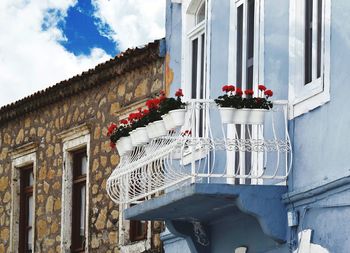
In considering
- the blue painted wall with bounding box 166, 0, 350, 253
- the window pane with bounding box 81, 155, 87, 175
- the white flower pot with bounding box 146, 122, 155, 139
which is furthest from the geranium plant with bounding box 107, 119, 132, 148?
the window pane with bounding box 81, 155, 87, 175

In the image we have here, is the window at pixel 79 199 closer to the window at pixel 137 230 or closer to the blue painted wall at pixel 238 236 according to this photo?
the window at pixel 137 230

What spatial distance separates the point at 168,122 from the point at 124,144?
4.45 ft

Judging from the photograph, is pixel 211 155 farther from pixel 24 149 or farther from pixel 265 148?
pixel 24 149

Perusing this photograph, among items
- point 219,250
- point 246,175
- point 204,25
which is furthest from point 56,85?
point 246,175

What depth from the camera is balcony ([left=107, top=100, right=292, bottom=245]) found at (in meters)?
12.0

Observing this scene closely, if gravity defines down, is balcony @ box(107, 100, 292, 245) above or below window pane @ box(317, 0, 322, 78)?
below

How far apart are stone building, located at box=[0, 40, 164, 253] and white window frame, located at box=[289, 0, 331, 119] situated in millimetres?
4182

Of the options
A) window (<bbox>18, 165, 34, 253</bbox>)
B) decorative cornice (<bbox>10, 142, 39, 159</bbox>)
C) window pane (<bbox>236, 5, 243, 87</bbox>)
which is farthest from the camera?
window (<bbox>18, 165, 34, 253</bbox>)

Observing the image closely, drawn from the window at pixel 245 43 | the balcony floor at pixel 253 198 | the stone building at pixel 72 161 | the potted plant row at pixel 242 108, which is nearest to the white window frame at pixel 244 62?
the window at pixel 245 43

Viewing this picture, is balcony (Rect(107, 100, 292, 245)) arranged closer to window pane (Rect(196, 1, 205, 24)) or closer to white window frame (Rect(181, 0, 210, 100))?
white window frame (Rect(181, 0, 210, 100))

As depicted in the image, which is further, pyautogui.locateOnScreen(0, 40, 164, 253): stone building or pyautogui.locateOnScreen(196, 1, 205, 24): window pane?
pyautogui.locateOnScreen(0, 40, 164, 253): stone building

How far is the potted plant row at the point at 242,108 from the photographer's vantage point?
11.8 metres

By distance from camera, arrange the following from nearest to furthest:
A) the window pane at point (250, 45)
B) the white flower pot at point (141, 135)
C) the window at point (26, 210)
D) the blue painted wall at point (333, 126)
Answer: the blue painted wall at point (333, 126), the white flower pot at point (141, 135), the window pane at point (250, 45), the window at point (26, 210)

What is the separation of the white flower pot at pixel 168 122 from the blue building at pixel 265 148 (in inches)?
5.6
